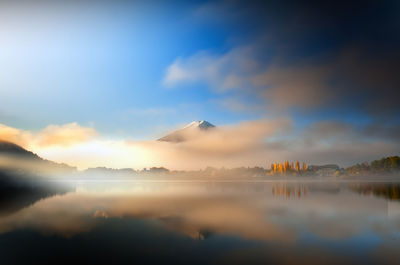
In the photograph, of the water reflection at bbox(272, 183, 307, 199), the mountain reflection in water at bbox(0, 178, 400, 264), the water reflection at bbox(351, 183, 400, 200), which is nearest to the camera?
the mountain reflection in water at bbox(0, 178, 400, 264)

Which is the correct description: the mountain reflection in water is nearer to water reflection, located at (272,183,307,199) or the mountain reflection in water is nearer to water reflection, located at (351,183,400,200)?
water reflection, located at (272,183,307,199)

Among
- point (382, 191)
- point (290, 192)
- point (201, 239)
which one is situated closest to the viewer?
point (201, 239)

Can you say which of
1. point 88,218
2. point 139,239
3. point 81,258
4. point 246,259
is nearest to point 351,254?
point 246,259

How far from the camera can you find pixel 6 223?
29594 millimetres

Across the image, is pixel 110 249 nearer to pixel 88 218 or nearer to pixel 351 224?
pixel 88 218

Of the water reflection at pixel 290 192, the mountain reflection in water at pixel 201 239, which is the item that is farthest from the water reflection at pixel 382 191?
the mountain reflection in water at pixel 201 239

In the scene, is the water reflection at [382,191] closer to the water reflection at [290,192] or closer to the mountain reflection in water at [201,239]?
the water reflection at [290,192]

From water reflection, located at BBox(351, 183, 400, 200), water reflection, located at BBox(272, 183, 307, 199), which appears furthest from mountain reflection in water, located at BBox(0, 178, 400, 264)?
water reflection, located at BBox(351, 183, 400, 200)

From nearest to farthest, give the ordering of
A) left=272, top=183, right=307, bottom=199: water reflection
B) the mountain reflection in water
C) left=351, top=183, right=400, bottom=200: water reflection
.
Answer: the mountain reflection in water → left=351, top=183, right=400, bottom=200: water reflection → left=272, top=183, right=307, bottom=199: water reflection

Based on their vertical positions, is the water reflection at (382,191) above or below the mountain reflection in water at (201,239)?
below

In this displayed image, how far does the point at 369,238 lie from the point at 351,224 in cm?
672

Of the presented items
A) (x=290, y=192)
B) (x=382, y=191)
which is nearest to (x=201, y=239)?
(x=290, y=192)

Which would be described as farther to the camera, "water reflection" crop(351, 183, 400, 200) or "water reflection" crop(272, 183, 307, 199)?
"water reflection" crop(272, 183, 307, 199)

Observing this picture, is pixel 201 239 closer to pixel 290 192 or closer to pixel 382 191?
pixel 290 192
